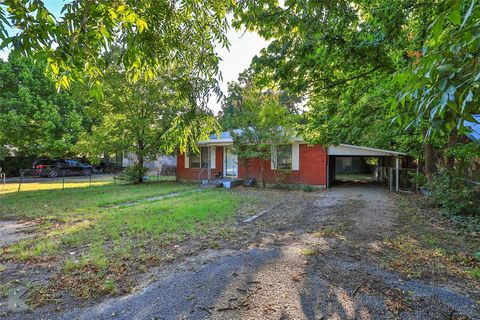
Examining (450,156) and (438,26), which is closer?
(438,26)

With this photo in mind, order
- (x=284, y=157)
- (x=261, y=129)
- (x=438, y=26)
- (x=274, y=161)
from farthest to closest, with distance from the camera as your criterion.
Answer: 1. (x=284, y=157)
2. (x=274, y=161)
3. (x=261, y=129)
4. (x=438, y=26)

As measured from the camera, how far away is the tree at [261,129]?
12.2 metres

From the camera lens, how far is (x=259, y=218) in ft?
22.2

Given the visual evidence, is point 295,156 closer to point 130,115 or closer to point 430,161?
point 430,161

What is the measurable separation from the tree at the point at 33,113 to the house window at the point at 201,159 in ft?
25.9

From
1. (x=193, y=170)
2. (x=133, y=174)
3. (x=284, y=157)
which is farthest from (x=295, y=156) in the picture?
(x=133, y=174)

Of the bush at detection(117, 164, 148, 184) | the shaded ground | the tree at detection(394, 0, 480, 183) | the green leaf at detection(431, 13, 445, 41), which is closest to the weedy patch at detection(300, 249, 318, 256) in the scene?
the tree at detection(394, 0, 480, 183)

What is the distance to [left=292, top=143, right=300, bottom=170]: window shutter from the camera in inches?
534

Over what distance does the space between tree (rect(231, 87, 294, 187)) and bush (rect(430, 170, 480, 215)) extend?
6161 mm

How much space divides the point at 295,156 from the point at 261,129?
246cm

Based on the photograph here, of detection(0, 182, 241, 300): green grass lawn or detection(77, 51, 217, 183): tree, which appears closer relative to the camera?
detection(0, 182, 241, 300): green grass lawn

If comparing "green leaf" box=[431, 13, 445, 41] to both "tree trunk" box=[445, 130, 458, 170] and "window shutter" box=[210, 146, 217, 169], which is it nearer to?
"tree trunk" box=[445, 130, 458, 170]

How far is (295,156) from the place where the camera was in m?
13.6

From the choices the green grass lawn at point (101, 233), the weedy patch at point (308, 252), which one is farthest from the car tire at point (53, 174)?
the weedy patch at point (308, 252)
